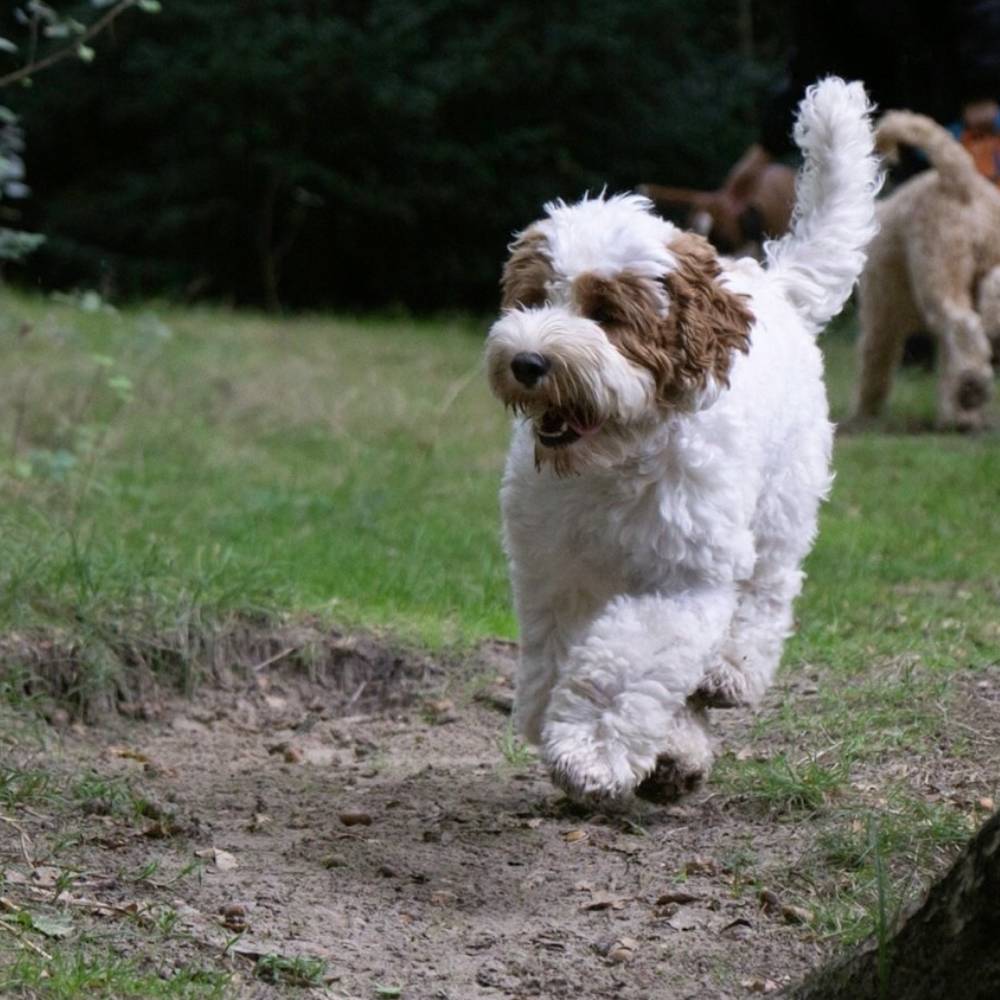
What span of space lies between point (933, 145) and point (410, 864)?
6.02m

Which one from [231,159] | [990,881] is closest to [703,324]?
[990,881]

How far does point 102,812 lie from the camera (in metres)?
4.43

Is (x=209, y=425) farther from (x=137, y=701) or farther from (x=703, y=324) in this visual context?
(x=703, y=324)

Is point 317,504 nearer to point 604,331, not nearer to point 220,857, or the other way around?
point 220,857

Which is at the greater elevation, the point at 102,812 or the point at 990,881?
the point at 990,881

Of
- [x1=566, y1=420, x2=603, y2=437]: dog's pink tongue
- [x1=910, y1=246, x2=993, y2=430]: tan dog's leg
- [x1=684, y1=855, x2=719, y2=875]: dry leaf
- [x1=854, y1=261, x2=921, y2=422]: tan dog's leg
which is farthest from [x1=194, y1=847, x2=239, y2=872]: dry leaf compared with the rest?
[x1=854, y1=261, x2=921, y2=422]: tan dog's leg

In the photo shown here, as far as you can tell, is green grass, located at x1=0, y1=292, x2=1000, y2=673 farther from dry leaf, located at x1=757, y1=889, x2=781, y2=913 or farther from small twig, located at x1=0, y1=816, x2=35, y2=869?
dry leaf, located at x1=757, y1=889, x2=781, y2=913

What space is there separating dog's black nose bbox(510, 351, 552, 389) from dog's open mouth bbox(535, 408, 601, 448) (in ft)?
0.44

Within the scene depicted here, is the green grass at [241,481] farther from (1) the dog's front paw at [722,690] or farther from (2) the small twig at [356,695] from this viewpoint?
(1) the dog's front paw at [722,690]

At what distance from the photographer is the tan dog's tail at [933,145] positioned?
870cm

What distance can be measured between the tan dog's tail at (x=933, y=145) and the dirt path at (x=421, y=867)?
4436 mm

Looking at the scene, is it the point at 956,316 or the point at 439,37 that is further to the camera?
the point at 439,37

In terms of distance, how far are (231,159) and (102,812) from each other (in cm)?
1177

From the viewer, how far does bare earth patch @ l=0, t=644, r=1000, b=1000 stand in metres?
3.65
